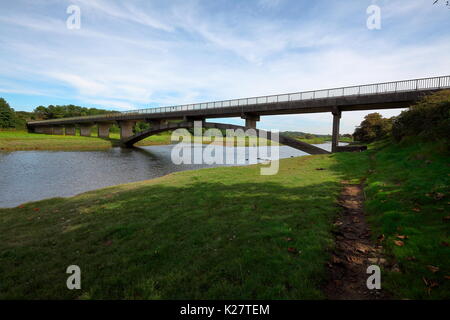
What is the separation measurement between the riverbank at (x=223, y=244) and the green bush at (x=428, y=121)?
11.6 ft

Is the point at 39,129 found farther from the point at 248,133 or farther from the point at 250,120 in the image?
the point at 248,133

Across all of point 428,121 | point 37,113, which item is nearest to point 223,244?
point 428,121

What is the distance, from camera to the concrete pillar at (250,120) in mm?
35244

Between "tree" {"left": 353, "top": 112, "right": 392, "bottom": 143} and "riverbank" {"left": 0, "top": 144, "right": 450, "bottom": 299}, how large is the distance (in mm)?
28033

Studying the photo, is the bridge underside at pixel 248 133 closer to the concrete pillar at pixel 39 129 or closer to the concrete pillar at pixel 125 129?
the concrete pillar at pixel 125 129

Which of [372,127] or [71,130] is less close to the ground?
[71,130]

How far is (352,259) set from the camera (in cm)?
450

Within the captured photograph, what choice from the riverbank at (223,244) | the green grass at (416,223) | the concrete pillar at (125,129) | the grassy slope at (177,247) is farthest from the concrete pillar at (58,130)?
the green grass at (416,223)

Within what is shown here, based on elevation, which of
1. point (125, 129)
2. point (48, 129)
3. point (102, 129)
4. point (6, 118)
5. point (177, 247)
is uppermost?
point (6, 118)

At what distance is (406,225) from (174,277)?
5685mm

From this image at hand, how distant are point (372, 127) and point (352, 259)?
3901 centimetres

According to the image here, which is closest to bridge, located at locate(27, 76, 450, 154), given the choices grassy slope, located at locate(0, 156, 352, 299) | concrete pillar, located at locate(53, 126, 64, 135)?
grassy slope, located at locate(0, 156, 352, 299)
